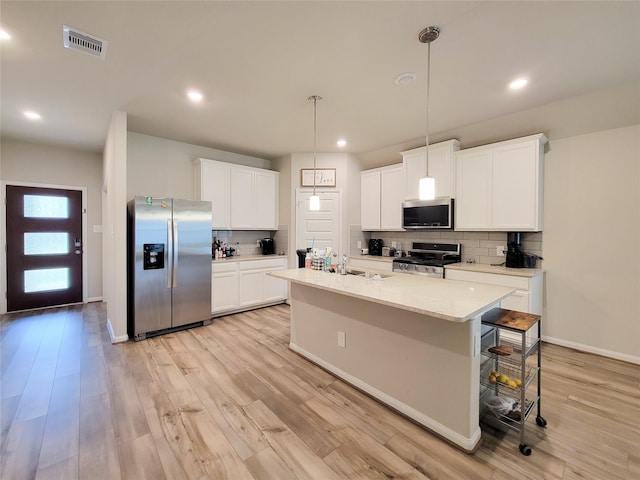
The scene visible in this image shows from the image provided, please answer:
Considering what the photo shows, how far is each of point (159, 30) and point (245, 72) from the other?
0.69m

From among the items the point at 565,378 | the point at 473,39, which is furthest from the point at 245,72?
the point at 565,378

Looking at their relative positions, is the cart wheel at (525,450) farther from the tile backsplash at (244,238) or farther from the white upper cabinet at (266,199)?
the white upper cabinet at (266,199)

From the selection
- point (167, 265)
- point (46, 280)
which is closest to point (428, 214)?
point (167, 265)

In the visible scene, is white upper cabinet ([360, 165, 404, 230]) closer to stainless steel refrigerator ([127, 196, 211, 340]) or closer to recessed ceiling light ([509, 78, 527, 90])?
recessed ceiling light ([509, 78, 527, 90])

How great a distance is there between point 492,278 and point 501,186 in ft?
3.62

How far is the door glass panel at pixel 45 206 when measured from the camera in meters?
4.48

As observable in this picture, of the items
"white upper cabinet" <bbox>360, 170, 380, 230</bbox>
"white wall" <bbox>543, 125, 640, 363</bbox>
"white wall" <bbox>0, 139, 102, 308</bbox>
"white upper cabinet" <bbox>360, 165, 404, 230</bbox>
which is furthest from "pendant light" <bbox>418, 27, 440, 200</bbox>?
"white wall" <bbox>0, 139, 102, 308</bbox>

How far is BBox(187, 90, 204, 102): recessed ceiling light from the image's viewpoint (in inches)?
111

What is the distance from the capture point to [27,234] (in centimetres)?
448

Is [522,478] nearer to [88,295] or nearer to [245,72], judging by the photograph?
[245,72]

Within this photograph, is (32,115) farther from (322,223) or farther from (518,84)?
(518,84)

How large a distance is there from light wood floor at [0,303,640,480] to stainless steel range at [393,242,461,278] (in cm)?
144

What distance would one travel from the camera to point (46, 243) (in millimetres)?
4629

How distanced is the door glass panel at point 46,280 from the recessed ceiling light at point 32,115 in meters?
2.51
